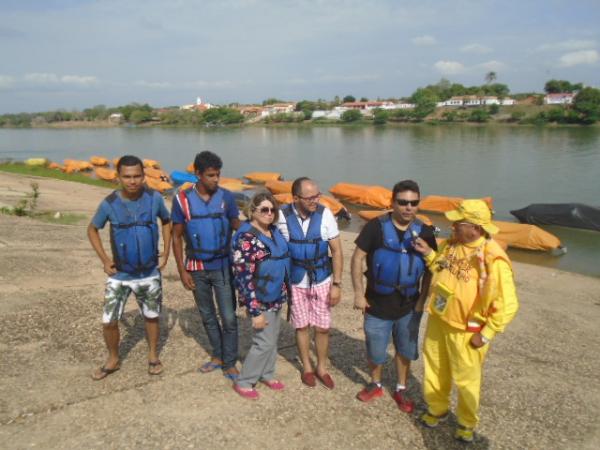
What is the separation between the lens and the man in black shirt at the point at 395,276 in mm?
3475

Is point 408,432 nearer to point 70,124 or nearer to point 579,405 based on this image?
point 579,405

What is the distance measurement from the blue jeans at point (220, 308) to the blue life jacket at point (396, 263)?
1.33 m

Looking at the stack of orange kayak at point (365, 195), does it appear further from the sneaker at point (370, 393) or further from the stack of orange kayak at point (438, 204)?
the sneaker at point (370, 393)

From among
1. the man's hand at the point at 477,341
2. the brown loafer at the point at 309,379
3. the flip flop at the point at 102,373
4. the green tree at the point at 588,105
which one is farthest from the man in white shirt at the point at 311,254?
the green tree at the point at 588,105

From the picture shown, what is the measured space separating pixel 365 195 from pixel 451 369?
20.7 metres

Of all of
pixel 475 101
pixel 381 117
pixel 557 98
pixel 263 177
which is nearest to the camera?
pixel 263 177

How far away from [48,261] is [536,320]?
320 inches

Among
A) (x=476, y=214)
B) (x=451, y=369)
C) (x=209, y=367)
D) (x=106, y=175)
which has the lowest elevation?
(x=106, y=175)

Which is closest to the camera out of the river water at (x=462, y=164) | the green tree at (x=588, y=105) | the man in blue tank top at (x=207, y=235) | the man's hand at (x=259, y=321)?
the man's hand at (x=259, y=321)

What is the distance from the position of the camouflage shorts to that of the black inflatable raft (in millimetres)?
19435

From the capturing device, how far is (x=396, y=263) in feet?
11.5

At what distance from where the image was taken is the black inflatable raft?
1831 cm

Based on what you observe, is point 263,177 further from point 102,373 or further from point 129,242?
point 129,242

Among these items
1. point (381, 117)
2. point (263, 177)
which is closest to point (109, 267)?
point (263, 177)
